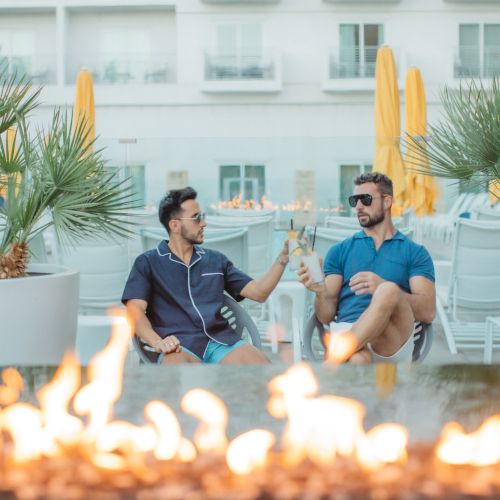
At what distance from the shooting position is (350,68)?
23.0 meters

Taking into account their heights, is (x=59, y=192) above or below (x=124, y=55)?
below

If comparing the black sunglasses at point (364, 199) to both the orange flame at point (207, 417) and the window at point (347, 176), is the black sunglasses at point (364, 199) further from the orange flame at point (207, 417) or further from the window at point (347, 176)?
the window at point (347, 176)

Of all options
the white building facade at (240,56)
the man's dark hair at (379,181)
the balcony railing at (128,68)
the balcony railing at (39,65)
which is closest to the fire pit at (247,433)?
the man's dark hair at (379,181)

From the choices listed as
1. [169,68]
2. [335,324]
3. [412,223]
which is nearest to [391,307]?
[335,324]

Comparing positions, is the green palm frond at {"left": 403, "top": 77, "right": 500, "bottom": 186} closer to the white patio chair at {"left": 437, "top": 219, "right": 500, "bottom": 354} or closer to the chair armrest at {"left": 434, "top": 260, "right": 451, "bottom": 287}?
the white patio chair at {"left": 437, "top": 219, "right": 500, "bottom": 354}

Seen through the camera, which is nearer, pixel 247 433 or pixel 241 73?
pixel 247 433

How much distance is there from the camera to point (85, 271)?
545 centimetres

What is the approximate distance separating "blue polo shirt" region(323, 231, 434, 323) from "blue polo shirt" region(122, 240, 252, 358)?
481mm

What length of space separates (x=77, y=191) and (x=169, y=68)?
20.8 m

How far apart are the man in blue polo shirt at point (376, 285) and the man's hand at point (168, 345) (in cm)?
59

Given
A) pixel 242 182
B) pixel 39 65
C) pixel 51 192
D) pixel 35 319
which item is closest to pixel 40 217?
pixel 51 192

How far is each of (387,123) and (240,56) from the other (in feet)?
43.8

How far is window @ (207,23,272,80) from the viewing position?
23016 mm

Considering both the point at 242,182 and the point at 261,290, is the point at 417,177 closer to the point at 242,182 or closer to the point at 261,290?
the point at 261,290
